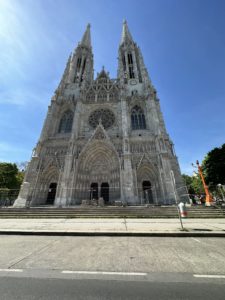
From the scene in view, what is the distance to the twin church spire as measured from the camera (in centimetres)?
2878

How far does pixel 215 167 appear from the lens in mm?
20625

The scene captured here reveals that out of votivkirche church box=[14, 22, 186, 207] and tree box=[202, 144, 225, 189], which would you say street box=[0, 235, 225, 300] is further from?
tree box=[202, 144, 225, 189]

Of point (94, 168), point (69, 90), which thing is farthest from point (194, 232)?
point (69, 90)

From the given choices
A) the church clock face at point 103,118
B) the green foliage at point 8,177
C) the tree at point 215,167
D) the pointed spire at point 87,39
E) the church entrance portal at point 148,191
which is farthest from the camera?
the pointed spire at point 87,39

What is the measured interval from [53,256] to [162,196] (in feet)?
52.0

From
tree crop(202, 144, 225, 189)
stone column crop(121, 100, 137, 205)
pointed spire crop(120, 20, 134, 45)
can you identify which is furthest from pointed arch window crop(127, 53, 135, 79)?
tree crop(202, 144, 225, 189)

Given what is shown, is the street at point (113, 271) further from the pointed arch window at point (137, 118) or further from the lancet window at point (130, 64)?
the lancet window at point (130, 64)

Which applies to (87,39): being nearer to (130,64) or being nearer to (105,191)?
(130,64)

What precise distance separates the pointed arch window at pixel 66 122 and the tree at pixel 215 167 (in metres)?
22.7

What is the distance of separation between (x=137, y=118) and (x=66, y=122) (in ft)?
40.3

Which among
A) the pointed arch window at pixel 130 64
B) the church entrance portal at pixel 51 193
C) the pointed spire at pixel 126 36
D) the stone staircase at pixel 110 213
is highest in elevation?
the pointed spire at pixel 126 36

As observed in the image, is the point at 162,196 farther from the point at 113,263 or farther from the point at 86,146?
the point at 113,263

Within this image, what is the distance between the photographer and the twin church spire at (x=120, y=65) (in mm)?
28781

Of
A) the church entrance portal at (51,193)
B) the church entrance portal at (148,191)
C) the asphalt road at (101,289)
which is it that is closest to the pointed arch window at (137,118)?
the church entrance portal at (148,191)
